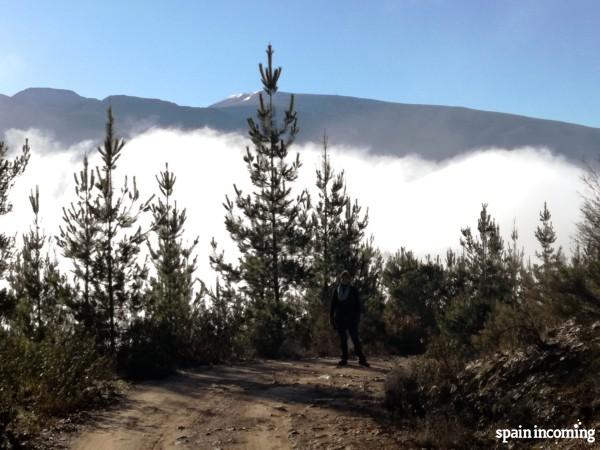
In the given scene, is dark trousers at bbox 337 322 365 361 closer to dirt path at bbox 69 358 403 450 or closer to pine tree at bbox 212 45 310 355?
dirt path at bbox 69 358 403 450

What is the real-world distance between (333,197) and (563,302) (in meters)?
25.3

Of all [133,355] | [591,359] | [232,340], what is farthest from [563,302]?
[232,340]

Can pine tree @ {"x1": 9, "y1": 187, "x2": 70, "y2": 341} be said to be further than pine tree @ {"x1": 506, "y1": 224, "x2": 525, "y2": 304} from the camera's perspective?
Yes

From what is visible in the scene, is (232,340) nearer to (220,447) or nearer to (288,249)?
(288,249)

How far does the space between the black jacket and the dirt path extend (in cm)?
146

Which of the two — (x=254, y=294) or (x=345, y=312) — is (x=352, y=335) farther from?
(x=254, y=294)

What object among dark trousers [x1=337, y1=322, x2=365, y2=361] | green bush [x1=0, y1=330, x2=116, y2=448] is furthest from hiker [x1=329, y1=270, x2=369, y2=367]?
green bush [x1=0, y1=330, x2=116, y2=448]

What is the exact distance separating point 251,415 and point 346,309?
5.38 metres

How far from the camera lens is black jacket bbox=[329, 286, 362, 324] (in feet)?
45.4

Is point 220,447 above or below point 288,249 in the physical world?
below

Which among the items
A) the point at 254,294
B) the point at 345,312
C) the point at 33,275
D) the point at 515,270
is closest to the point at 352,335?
the point at 345,312

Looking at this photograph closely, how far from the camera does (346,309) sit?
1386 cm

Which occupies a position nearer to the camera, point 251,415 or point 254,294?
point 251,415

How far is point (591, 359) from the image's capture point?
7.13 metres
